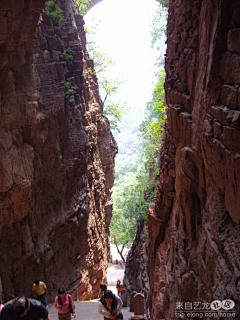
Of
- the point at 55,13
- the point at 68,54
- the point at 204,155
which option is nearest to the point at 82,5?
the point at 55,13

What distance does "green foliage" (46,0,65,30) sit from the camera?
12633mm

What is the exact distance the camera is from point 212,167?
4.69 meters

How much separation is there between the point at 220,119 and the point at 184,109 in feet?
9.33

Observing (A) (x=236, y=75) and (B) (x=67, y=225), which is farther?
(B) (x=67, y=225)

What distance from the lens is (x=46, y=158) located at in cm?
1181

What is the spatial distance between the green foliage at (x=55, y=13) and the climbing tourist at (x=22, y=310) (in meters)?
12.0

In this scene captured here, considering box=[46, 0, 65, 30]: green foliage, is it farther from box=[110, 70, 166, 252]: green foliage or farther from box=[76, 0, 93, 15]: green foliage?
box=[76, 0, 93, 15]: green foliage

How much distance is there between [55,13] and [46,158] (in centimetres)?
661

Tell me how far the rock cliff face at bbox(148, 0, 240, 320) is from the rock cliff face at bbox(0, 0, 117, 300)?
4359 mm

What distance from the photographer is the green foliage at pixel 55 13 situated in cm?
1263

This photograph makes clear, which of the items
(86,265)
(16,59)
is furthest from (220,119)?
(86,265)

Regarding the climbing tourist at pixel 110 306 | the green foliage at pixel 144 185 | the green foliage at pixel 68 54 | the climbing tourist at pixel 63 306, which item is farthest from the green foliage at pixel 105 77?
the climbing tourist at pixel 110 306

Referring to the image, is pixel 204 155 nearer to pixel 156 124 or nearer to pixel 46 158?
pixel 156 124

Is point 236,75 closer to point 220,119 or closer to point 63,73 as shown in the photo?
point 220,119
